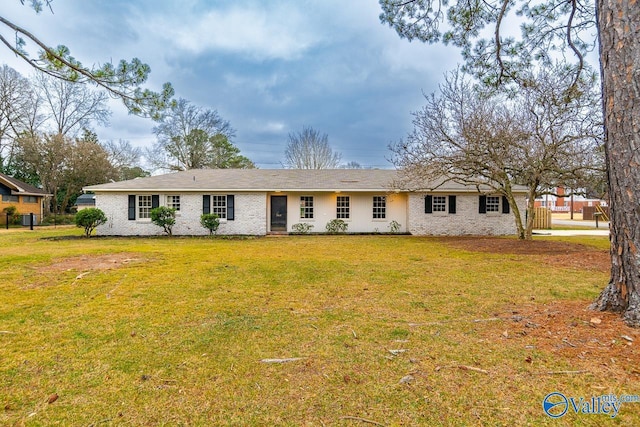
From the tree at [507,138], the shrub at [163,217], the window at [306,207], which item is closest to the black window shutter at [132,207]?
the shrub at [163,217]

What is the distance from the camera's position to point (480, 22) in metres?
6.50

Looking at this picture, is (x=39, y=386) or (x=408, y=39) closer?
(x=39, y=386)

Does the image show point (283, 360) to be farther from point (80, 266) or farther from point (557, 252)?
point (557, 252)

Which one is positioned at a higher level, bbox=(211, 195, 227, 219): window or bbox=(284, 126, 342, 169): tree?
bbox=(284, 126, 342, 169): tree

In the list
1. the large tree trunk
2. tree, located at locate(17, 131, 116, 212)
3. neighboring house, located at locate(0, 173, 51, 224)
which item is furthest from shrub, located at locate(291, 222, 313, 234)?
tree, located at locate(17, 131, 116, 212)

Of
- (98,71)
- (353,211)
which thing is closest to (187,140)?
(353,211)

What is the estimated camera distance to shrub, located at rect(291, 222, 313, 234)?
1595 centimetres

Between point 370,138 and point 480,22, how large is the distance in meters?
31.3

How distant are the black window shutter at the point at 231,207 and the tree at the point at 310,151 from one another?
1382 cm

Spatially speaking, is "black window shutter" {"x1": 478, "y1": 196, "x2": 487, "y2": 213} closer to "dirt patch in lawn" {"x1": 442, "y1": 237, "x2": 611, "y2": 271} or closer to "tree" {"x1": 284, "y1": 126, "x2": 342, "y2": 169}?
"dirt patch in lawn" {"x1": 442, "y1": 237, "x2": 611, "y2": 271}

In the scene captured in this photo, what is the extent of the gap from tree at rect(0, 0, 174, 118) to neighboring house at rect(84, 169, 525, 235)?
32.7 ft

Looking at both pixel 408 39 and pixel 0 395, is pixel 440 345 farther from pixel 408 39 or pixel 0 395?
pixel 408 39

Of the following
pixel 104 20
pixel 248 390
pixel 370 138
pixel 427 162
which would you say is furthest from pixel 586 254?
pixel 370 138

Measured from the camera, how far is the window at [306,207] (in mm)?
16156
